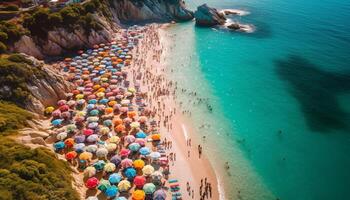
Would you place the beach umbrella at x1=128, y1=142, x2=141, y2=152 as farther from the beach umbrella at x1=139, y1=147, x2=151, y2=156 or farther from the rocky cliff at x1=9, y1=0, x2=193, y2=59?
the rocky cliff at x1=9, y1=0, x2=193, y2=59

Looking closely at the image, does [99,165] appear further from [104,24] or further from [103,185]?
[104,24]

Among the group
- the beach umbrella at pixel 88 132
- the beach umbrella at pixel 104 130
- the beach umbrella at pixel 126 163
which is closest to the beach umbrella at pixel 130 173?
the beach umbrella at pixel 126 163

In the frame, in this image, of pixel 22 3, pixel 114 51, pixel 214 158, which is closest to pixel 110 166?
pixel 214 158

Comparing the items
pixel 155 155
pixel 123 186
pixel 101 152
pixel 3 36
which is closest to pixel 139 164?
pixel 155 155

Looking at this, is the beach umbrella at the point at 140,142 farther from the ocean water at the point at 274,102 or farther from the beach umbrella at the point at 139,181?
the ocean water at the point at 274,102

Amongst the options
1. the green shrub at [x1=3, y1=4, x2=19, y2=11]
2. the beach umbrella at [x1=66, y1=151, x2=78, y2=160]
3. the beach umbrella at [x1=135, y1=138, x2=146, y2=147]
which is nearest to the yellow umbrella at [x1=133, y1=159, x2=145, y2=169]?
the beach umbrella at [x1=135, y1=138, x2=146, y2=147]
